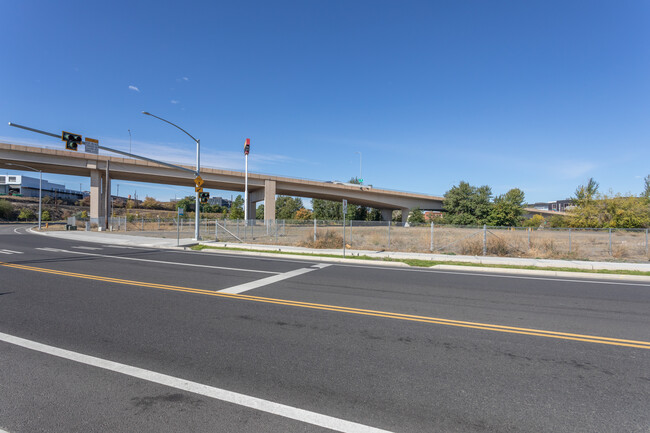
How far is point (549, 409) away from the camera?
9.87 feet

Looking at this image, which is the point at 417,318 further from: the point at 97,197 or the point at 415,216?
the point at 415,216

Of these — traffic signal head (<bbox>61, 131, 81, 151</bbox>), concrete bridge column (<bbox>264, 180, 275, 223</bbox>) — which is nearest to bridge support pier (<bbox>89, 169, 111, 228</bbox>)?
concrete bridge column (<bbox>264, 180, 275, 223</bbox>)

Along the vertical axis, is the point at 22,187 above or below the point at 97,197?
above

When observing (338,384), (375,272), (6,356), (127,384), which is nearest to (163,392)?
(127,384)

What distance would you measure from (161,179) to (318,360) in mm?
55918

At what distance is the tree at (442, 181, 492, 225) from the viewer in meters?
57.9

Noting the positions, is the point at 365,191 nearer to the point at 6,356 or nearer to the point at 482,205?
the point at 482,205

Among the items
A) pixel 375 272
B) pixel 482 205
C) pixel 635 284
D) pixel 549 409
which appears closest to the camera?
pixel 549 409

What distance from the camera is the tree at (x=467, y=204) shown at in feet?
190

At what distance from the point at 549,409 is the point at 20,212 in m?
101

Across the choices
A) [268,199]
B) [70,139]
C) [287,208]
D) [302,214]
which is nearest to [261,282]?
[70,139]

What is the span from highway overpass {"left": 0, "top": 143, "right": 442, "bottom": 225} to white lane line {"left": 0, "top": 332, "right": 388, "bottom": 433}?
4214 centimetres

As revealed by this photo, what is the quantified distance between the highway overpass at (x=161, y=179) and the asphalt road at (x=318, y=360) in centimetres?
4096

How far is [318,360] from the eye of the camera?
3998 mm
